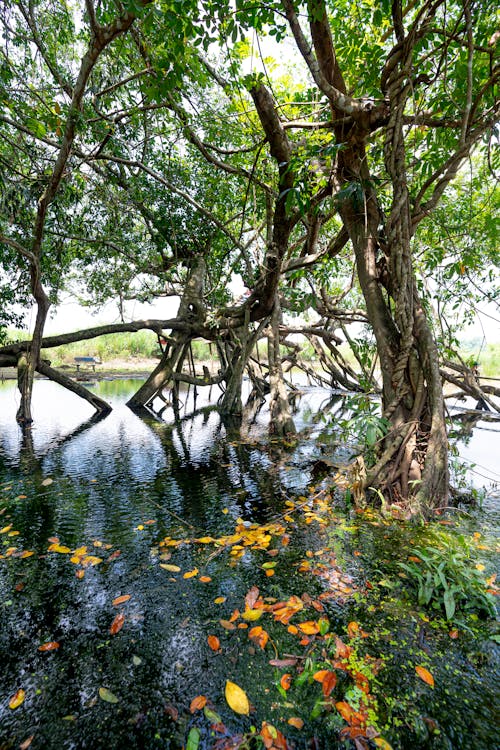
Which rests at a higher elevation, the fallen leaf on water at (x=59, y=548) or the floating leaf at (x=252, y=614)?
the floating leaf at (x=252, y=614)

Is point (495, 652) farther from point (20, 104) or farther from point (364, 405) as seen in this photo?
point (20, 104)

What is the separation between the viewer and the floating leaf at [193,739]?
1351 millimetres

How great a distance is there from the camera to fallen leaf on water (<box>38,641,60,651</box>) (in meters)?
1.86

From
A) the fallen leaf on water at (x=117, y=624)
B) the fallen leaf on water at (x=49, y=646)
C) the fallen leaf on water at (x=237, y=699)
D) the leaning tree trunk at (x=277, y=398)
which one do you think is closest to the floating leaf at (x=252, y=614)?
the fallen leaf on water at (x=237, y=699)

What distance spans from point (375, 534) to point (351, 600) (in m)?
0.97

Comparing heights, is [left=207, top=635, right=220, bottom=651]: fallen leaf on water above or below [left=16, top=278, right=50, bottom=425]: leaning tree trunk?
below

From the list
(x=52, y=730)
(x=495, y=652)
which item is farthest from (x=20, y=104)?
(x=495, y=652)

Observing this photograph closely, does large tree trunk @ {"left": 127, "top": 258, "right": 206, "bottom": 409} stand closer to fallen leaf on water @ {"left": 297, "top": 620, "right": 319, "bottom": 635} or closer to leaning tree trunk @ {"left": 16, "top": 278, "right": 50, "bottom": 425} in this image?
leaning tree trunk @ {"left": 16, "top": 278, "right": 50, "bottom": 425}

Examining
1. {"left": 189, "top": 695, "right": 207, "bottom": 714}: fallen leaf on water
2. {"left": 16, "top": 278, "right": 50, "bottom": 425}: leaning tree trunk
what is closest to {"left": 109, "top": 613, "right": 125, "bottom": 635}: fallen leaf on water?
{"left": 189, "top": 695, "right": 207, "bottom": 714}: fallen leaf on water

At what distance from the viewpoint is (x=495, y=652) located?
6.05 ft

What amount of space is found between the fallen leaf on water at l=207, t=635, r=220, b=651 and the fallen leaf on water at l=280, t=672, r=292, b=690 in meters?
0.37

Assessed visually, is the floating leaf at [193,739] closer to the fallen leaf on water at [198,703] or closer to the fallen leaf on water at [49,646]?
the fallen leaf on water at [198,703]

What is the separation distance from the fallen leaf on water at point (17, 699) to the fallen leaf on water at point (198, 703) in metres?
0.73

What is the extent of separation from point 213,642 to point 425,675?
1022 millimetres
